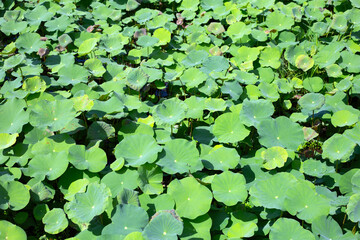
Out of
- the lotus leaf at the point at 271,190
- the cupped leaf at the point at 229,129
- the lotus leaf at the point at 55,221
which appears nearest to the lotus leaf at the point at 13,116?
the lotus leaf at the point at 55,221

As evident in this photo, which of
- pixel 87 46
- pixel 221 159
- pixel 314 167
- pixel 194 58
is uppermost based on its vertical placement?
pixel 87 46

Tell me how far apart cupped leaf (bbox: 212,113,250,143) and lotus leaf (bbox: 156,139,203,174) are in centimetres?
29

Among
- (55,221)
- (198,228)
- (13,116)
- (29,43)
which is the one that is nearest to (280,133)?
(198,228)

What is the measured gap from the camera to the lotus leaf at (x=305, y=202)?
6.09ft

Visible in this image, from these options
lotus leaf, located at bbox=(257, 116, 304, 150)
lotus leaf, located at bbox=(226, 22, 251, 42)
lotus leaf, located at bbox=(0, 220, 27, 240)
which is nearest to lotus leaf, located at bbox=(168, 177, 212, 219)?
lotus leaf, located at bbox=(257, 116, 304, 150)

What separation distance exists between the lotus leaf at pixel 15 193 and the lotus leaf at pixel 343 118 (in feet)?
6.48

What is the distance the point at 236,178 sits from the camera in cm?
203

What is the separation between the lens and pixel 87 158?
2.17 meters

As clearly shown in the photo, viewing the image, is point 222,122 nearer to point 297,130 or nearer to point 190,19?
point 297,130

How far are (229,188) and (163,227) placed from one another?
472 mm

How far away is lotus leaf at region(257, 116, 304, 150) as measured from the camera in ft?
7.57

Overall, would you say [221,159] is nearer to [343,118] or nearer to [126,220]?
[126,220]

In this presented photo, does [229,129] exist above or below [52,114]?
below

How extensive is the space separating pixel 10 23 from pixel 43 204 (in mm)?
2179
